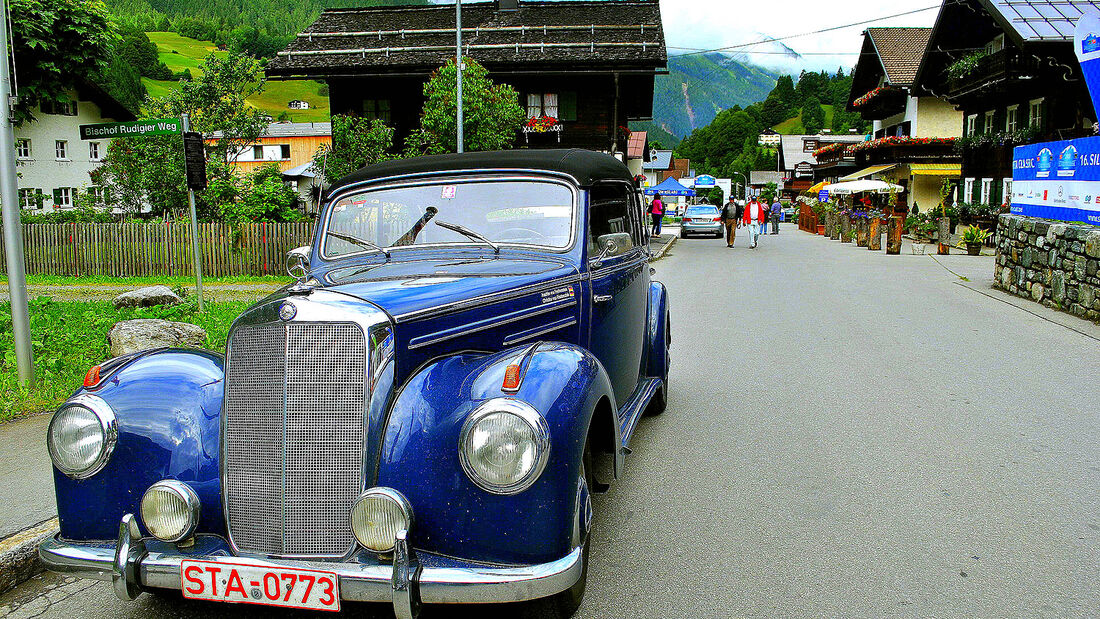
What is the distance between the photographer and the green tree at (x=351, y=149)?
23625 millimetres

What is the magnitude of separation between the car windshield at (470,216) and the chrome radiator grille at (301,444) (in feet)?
4.94

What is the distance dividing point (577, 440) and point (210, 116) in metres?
21.6

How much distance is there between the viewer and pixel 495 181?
459 cm

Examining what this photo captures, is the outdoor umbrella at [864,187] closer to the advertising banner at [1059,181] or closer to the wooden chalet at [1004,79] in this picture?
the wooden chalet at [1004,79]

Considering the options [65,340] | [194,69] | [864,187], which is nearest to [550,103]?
[864,187]

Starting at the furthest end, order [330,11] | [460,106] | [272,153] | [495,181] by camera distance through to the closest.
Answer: [272,153], [330,11], [460,106], [495,181]

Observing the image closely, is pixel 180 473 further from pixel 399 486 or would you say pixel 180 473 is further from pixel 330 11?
pixel 330 11

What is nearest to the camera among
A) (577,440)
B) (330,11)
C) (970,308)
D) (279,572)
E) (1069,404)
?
(279,572)

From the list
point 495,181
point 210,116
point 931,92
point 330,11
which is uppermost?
point 330,11

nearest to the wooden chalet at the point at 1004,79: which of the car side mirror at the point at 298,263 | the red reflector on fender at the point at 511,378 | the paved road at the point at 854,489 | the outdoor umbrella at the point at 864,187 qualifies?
the outdoor umbrella at the point at 864,187

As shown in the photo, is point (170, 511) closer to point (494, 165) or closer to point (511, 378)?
point (511, 378)

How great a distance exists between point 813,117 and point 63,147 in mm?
132152

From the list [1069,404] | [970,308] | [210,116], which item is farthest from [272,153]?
[1069,404]

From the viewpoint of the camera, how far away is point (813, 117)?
5925 inches
